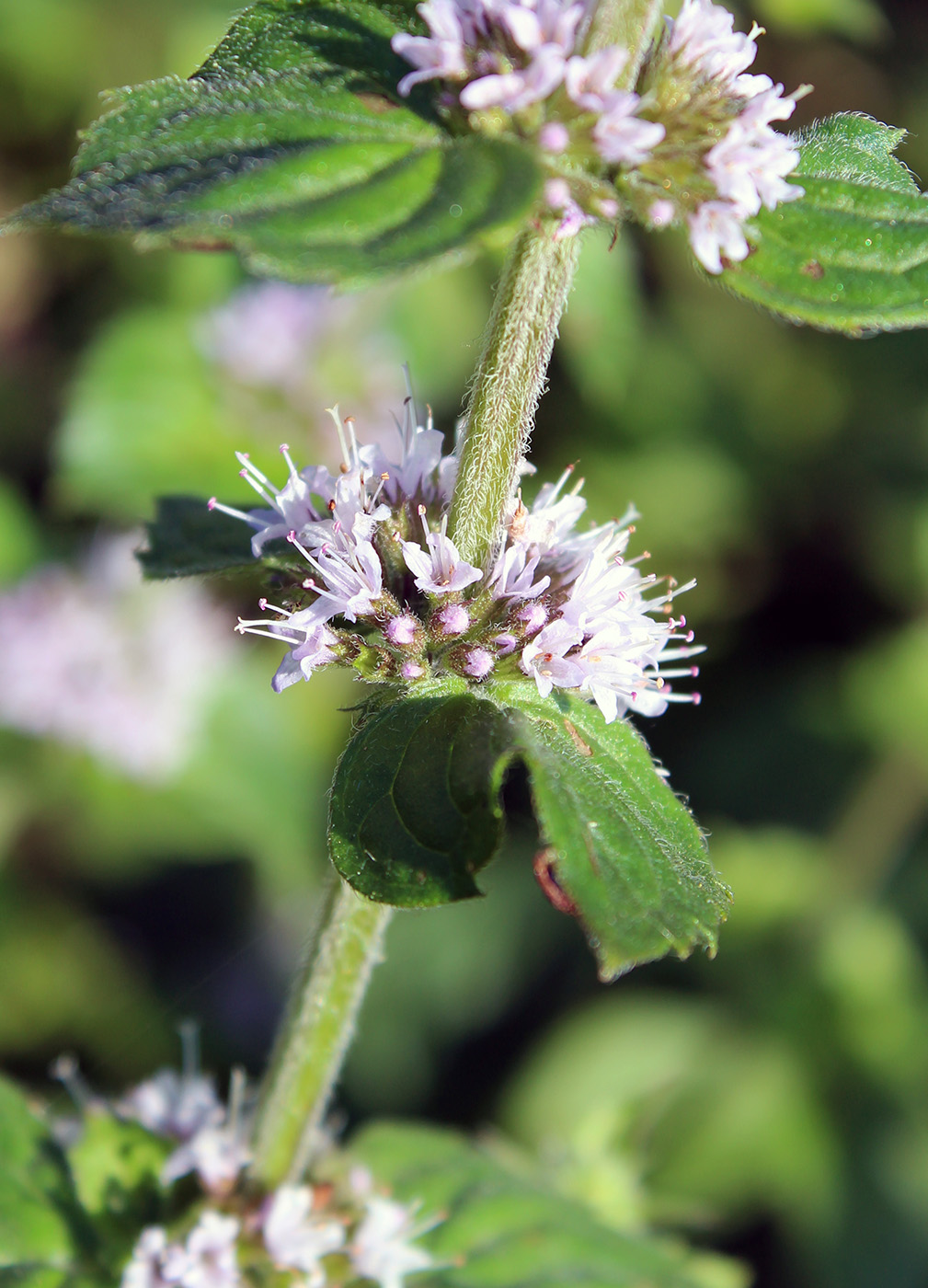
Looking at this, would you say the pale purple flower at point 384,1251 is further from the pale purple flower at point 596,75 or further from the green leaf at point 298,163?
the pale purple flower at point 596,75

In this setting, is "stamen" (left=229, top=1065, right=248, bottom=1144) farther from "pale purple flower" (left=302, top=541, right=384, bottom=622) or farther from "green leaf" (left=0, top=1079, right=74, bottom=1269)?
"pale purple flower" (left=302, top=541, right=384, bottom=622)

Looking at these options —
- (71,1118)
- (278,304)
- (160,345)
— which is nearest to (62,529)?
(160,345)

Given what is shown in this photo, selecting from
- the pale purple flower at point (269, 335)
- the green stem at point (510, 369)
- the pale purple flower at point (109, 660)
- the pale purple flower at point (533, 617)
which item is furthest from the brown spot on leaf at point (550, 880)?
the pale purple flower at point (269, 335)

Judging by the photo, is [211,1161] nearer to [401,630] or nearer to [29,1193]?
[29,1193]

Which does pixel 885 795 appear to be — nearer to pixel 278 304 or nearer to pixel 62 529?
pixel 278 304

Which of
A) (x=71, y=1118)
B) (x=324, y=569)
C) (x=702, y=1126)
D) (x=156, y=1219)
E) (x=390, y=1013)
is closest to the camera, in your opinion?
(x=324, y=569)

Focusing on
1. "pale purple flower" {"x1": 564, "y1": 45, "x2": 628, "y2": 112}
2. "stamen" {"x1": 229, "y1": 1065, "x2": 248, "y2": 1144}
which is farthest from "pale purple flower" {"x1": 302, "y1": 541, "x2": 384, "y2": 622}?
"stamen" {"x1": 229, "y1": 1065, "x2": 248, "y2": 1144}

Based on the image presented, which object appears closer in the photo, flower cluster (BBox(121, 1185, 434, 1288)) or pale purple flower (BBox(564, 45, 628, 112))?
pale purple flower (BBox(564, 45, 628, 112))
